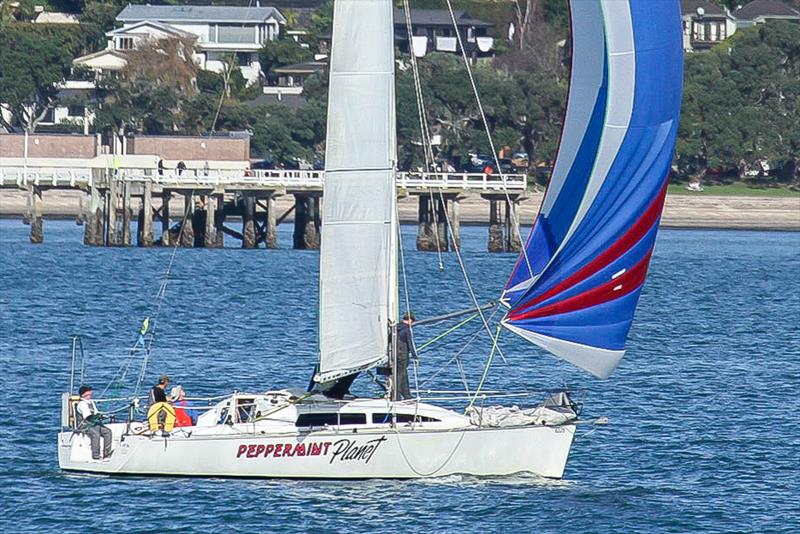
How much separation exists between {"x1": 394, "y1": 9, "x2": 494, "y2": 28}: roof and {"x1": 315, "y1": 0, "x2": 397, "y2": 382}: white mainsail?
104 meters

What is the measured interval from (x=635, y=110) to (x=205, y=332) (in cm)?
2164

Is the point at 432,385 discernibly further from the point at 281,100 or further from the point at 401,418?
the point at 281,100

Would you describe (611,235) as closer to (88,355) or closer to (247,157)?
(88,355)

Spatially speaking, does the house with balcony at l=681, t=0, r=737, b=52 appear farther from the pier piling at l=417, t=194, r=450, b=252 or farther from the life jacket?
the life jacket

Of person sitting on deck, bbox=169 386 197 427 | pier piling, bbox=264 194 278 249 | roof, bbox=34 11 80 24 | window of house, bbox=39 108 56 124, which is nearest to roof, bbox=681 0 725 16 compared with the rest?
roof, bbox=34 11 80 24

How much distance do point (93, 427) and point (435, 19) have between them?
107 meters

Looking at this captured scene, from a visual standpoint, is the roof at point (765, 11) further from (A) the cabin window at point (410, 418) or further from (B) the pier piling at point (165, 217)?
(A) the cabin window at point (410, 418)

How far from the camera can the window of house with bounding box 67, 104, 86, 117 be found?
105812 mm

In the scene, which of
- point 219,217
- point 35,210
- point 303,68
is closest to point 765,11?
point 303,68

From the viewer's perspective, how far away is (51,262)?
63.2 metres

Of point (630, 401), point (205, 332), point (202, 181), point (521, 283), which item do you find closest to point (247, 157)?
point (202, 181)

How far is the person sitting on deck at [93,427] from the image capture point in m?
22.7

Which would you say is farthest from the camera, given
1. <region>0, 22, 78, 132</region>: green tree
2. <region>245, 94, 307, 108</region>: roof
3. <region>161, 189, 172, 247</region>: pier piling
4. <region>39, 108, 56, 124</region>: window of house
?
<region>39, 108, 56, 124</region>: window of house

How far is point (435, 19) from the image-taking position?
420 feet
